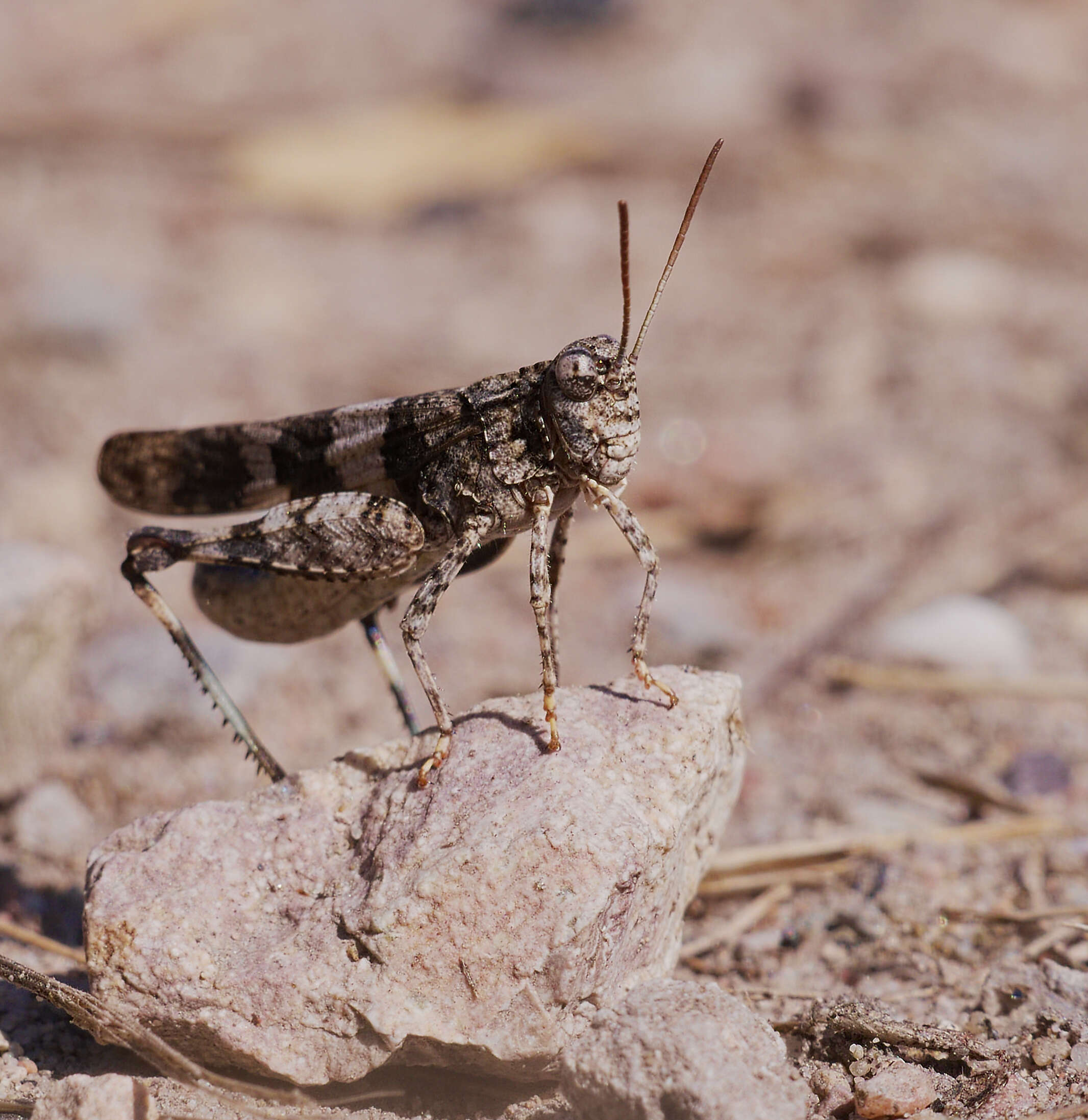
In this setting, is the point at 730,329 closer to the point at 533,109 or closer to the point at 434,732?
the point at 533,109

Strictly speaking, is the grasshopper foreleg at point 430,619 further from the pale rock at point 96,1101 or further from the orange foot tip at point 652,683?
the pale rock at point 96,1101

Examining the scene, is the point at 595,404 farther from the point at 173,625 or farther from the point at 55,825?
the point at 55,825

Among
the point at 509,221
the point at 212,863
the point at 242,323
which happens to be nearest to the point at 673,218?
the point at 509,221

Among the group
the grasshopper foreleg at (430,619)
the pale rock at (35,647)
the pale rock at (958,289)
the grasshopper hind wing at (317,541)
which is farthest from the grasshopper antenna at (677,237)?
the pale rock at (958,289)

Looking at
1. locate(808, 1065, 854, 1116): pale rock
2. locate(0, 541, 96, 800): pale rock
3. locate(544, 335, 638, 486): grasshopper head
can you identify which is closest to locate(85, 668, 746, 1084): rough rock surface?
locate(808, 1065, 854, 1116): pale rock

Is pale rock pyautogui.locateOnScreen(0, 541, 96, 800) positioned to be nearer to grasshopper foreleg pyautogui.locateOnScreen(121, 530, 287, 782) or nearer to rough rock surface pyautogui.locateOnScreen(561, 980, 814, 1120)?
grasshopper foreleg pyautogui.locateOnScreen(121, 530, 287, 782)
